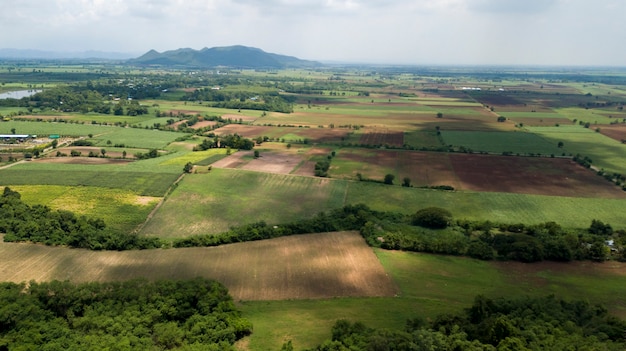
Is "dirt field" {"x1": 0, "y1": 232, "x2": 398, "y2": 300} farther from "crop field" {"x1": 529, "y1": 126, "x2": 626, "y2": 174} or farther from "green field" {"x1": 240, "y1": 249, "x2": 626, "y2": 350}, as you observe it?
"crop field" {"x1": 529, "y1": 126, "x2": 626, "y2": 174}

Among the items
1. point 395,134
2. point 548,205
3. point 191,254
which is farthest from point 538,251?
point 395,134

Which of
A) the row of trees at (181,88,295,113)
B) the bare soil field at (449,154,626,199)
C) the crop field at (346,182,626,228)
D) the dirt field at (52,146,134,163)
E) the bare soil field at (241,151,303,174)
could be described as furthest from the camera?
the row of trees at (181,88,295,113)

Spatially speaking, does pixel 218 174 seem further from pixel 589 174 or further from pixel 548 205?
pixel 589 174

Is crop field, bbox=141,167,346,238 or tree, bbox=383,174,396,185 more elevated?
tree, bbox=383,174,396,185

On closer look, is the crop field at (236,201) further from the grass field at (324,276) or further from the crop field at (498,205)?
the grass field at (324,276)

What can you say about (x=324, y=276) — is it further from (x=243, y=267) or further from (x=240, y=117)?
(x=240, y=117)

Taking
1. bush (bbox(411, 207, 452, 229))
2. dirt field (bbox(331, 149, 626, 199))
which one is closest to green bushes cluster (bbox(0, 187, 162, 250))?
bush (bbox(411, 207, 452, 229))

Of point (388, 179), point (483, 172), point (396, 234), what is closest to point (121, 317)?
point (396, 234)
